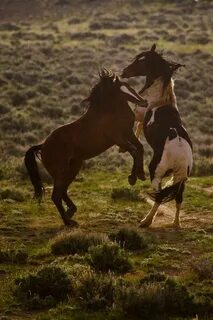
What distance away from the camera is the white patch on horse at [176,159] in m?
10.5

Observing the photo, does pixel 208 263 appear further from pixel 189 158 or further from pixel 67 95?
pixel 67 95

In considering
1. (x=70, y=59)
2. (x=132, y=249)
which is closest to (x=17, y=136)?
(x=132, y=249)

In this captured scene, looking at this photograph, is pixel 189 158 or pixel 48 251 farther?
pixel 189 158

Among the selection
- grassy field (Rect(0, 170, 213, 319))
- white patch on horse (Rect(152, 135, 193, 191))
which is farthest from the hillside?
white patch on horse (Rect(152, 135, 193, 191))

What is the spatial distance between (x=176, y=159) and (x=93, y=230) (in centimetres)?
189

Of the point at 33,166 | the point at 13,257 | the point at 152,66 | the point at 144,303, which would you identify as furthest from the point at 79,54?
the point at 144,303

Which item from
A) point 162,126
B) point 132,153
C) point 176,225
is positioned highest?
point 162,126

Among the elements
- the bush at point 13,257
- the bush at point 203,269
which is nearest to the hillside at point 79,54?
the bush at point 13,257

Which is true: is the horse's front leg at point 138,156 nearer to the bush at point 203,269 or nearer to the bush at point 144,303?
the bush at point 203,269

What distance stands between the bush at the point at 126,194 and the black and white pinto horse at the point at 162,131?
2739mm

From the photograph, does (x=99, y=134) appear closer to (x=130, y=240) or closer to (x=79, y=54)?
(x=130, y=240)

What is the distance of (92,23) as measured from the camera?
63250 millimetres

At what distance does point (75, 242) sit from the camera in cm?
919

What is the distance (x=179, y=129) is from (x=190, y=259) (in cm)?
270
